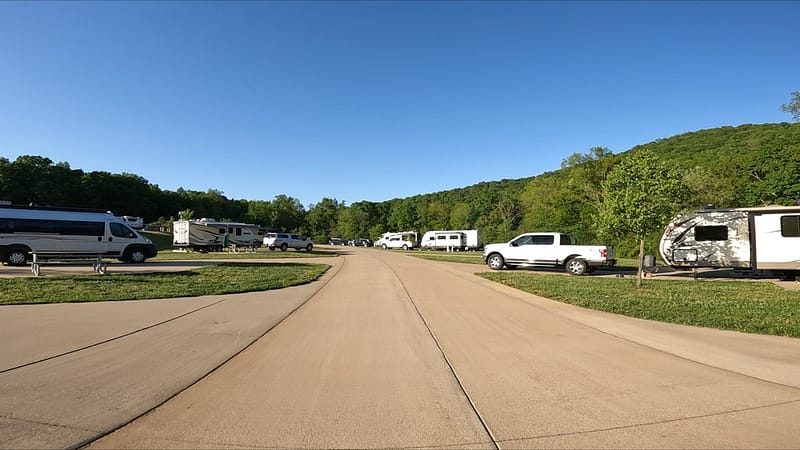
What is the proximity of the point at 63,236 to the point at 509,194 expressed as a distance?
85734 mm

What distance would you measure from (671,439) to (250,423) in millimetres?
3489

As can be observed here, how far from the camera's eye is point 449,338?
7.50m

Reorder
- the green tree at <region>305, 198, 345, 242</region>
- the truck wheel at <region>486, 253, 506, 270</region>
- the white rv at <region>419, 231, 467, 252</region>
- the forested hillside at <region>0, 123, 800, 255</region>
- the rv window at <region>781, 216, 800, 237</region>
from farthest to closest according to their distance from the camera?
the green tree at <region>305, 198, 345, 242</region> < the white rv at <region>419, 231, 467, 252</region> < the forested hillside at <region>0, 123, 800, 255</region> < the truck wheel at <region>486, 253, 506, 270</region> < the rv window at <region>781, 216, 800, 237</region>

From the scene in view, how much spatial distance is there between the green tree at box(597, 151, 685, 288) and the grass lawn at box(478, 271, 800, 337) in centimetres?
169

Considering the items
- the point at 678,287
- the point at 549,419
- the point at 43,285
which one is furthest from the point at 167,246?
the point at 549,419

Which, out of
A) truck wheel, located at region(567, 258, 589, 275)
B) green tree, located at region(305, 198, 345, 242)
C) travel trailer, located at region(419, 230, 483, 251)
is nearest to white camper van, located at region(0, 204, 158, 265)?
truck wheel, located at region(567, 258, 589, 275)

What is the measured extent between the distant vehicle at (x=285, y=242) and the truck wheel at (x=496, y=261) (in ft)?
91.0

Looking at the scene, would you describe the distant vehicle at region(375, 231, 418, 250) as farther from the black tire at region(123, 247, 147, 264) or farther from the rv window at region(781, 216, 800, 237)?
the rv window at region(781, 216, 800, 237)

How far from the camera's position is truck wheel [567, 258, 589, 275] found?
65.7 feet

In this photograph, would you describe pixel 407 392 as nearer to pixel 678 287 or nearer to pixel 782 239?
pixel 678 287

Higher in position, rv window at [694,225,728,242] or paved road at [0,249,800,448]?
rv window at [694,225,728,242]

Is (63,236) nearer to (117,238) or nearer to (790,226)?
(117,238)

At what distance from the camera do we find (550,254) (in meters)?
21.2

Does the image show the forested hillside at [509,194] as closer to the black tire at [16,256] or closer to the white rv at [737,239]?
the white rv at [737,239]
